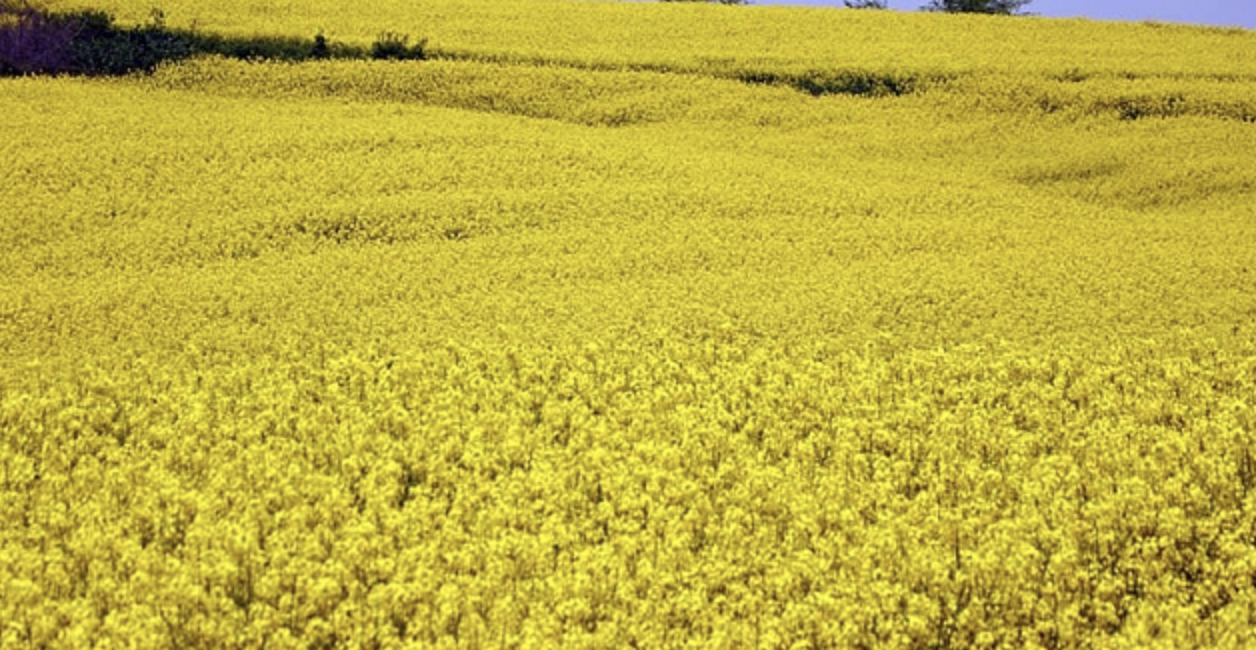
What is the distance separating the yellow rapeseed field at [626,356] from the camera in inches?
333

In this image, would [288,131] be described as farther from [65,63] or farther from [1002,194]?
[1002,194]

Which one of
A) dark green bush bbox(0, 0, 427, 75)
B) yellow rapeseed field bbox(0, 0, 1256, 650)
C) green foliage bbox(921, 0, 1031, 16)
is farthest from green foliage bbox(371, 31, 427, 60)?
green foliage bbox(921, 0, 1031, 16)

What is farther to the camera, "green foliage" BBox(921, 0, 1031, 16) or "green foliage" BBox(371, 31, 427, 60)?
"green foliage" BBox(921, 0, 1031, 16)

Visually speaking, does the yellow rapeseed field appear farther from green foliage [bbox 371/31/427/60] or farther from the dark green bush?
green foliage [bbox 371/31/427/60]

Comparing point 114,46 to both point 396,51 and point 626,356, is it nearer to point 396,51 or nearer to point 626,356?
point 396,51

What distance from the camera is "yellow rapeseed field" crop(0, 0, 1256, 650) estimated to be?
846 centimetres

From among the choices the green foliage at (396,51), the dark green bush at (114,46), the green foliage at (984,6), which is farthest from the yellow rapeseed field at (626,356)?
the green foliage at (984,6)

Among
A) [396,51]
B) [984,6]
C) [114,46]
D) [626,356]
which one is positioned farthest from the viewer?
[984,6]

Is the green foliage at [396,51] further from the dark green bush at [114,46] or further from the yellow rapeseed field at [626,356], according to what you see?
the yellow rapeseed field at [626,356]

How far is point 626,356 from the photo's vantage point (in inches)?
538

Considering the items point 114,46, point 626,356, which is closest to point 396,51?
point 114,46

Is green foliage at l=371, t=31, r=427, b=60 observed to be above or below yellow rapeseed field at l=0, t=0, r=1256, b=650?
above

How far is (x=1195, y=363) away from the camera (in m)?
13.8

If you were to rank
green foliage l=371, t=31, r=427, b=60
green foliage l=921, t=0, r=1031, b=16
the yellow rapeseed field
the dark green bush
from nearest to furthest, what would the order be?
the yellow rapeseed field → the dark green bush → green foliage l=371, t=31, r=427, b=60 → green foliage l=921, t=0, r=1031, b=16
